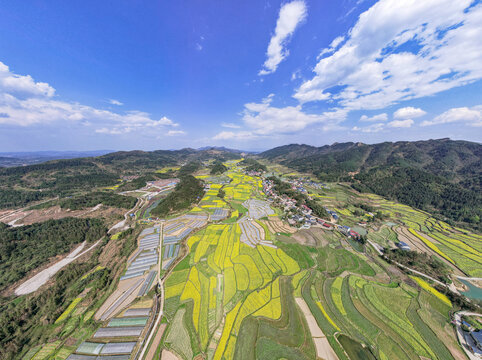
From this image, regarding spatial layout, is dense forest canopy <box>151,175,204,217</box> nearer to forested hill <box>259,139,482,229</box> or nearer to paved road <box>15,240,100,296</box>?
paved road <box>15,240,100,296</box>

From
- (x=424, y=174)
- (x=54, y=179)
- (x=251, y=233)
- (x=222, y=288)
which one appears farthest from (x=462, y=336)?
(x=54, y=179)

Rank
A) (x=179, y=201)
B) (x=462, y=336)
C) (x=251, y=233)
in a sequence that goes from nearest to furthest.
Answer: (x=462, y=336), (x=251, y=233), (x=179, y=201)

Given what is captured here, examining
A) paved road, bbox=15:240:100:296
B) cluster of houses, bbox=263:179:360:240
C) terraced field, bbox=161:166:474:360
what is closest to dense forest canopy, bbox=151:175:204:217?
paved road, bbox=15:240:100:296

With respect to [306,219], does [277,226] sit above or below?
below

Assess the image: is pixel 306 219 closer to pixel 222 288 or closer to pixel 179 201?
pixel 222 288

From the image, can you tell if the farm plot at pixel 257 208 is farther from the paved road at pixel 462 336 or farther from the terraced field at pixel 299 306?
the paved road at pixel 462 336

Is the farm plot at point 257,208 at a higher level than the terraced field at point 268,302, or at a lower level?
higher

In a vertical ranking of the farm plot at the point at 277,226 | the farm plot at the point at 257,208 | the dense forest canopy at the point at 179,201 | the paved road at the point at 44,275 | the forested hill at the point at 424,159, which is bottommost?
the paved road at the point at 44,275

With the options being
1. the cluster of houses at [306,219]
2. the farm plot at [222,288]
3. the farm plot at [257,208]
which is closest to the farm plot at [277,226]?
the cluster of houses at [306,219]

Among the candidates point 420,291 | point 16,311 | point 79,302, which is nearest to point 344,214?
point 420,291
